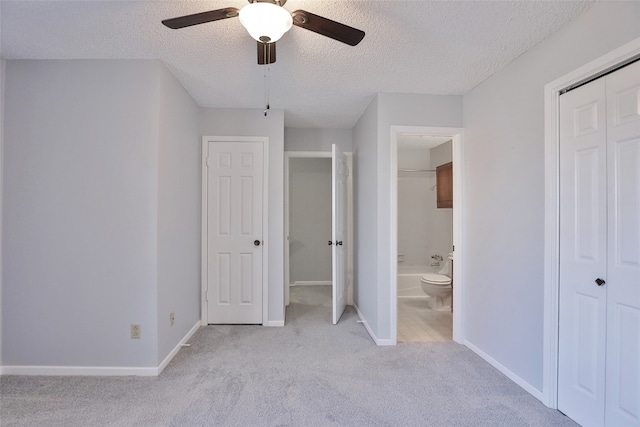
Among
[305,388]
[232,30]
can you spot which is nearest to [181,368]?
[305,388]

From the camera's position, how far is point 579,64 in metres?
1.74

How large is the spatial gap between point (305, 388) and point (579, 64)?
2.64m

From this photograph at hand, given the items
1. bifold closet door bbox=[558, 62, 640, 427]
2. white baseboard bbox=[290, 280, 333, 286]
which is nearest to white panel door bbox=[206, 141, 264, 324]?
white baseboard bbox=[290, 280, 333, 286]

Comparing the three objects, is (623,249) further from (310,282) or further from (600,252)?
(310,282)

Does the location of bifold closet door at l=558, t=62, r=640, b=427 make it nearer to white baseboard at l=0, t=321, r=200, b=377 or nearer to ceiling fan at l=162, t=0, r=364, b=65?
ceiling fan at l=162, t=0, r=364, b=65

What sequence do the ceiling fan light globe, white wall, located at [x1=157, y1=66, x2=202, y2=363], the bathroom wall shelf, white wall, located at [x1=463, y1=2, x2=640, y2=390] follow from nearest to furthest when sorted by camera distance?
the ceiling fan light globe < white wall, located at [x1=463, y1=2, x2=640, y2=390] < white wall, located at [x1=157, y1=66, x2=202, y2=363] < the bathroom wall shelf

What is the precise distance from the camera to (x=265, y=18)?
1342 millimetres

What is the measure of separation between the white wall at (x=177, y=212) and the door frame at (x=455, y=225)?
1936mm

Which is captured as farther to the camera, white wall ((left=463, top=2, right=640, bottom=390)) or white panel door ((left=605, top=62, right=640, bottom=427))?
white wall ((left=463, top=2, right=640, bottom=390))

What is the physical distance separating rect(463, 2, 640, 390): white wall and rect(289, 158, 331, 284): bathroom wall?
9.37 ft

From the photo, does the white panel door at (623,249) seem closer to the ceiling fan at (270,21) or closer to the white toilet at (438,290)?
the ceiling fan at (270,21)

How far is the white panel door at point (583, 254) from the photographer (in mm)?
1647

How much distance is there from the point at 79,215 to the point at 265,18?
203 centimetres

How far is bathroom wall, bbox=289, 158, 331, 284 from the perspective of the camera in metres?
5.36
